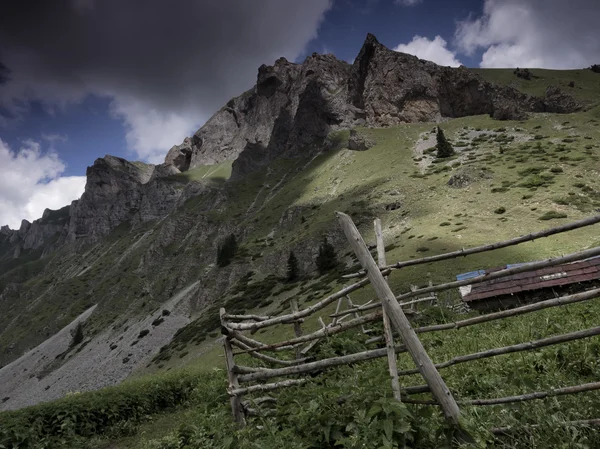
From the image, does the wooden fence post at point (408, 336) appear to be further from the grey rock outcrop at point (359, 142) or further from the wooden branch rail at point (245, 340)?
the grey rock outcrop at point (359, 142)

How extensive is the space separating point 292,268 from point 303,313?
58895 millimetres

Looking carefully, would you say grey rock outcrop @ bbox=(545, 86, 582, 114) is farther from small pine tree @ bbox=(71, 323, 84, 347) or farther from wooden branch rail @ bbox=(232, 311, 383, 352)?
small pine tree @ bbox=(71, 323, 84, 347)

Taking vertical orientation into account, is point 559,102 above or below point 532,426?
above

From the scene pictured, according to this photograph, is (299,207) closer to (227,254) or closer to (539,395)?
(227,254)

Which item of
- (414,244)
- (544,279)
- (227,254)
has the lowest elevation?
(544,279)

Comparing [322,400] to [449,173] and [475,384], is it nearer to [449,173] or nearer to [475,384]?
[475,384]

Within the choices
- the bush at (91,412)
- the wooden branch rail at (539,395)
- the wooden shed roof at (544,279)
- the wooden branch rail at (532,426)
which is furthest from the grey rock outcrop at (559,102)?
the wooden branch rail at (532,426)

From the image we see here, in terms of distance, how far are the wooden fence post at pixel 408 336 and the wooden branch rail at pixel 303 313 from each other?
0.69 meters

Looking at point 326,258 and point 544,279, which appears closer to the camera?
point 544,279

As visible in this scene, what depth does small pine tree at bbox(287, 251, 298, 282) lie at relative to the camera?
63875 mm

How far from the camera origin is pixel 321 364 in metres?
5.93

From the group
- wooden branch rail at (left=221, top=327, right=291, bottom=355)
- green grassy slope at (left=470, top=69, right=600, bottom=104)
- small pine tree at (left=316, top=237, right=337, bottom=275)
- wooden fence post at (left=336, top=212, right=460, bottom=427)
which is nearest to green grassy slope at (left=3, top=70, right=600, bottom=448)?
wooden fence post at (left=336, top=212, right=460, bottom=427)

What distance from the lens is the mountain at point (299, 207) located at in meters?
61.7

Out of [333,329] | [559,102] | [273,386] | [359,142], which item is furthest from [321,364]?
[559,102]
